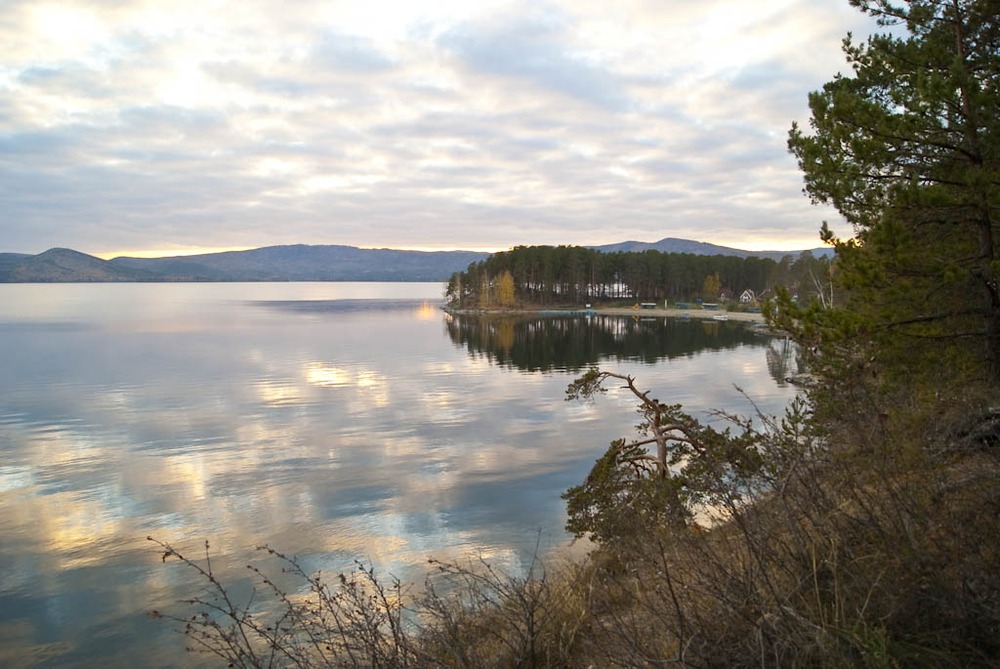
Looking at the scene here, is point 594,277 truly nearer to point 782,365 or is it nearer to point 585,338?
point 585,338

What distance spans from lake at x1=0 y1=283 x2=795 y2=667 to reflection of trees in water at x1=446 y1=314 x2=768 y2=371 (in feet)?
5.13

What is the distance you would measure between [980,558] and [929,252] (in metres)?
10.6

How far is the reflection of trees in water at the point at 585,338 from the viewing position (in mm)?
62438

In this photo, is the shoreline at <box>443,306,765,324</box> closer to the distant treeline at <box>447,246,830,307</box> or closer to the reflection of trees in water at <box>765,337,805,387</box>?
the distant treeline at <box>447,246,830,307</box>

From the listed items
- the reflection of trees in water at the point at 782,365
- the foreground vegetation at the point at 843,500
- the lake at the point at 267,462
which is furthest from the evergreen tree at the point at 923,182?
the reflection of trees in water at the point at 782,365

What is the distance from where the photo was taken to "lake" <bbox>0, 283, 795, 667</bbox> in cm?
1537

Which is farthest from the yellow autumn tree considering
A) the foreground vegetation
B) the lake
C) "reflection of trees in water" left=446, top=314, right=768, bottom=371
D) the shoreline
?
the foreground vegetation

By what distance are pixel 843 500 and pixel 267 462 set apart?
23877 millimetres

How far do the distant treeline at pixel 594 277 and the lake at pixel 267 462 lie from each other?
78.8m

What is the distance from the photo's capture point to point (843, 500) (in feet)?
18.0

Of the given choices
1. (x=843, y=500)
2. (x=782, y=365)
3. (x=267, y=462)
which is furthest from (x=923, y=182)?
(x=782, y=365)

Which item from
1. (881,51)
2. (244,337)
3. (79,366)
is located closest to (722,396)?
(881,51)

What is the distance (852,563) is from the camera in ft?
14.3

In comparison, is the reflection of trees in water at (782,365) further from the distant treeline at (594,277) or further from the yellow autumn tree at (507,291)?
the distant treeline at (594,277)
